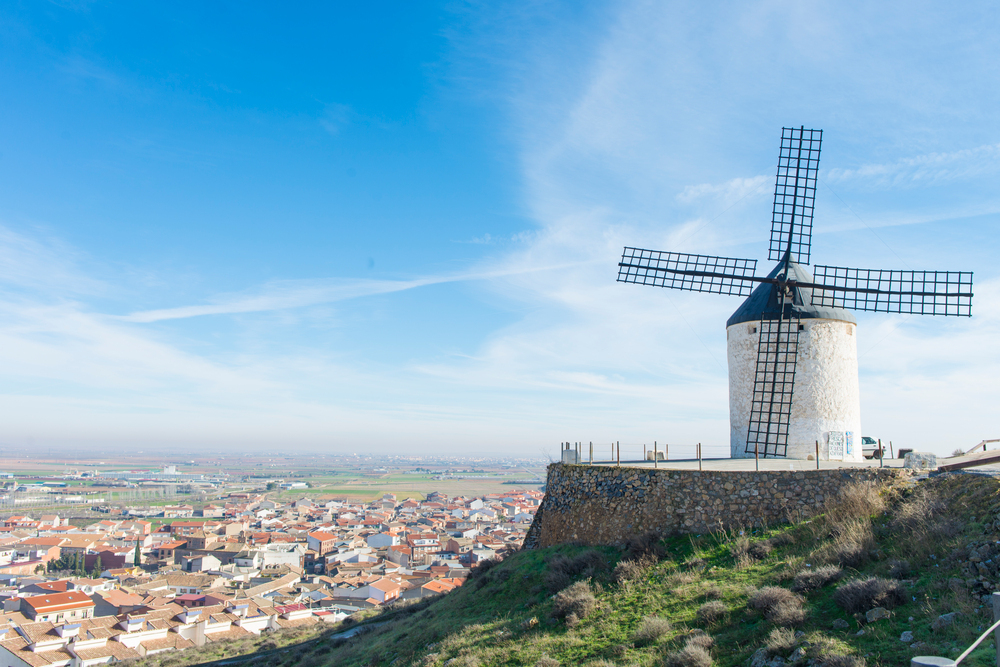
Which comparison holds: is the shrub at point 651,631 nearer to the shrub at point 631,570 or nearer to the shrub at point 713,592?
the shrub at point 713,592

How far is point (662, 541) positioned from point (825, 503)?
3362 mm

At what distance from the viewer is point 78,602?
42.5 metres

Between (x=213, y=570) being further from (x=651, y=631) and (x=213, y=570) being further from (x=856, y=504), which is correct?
(x=856, y=504)

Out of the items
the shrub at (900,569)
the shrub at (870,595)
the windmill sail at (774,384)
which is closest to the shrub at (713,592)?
the shrub at (870,595)

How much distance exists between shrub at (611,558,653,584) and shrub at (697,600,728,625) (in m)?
2.38

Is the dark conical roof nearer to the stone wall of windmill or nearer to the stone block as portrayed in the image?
the stone wall of windmill

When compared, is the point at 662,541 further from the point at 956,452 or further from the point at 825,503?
the point at 956,452

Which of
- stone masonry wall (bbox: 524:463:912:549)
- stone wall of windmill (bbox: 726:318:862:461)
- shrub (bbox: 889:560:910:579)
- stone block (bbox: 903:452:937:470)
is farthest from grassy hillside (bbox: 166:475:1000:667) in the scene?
stone wall of windmill (bbox: 726:318:862:461)

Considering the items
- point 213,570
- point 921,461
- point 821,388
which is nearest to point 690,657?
point 921,461

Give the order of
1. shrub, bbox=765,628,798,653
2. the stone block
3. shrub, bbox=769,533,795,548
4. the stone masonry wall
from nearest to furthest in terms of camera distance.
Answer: shrub, bbox=765,628,798,653 → shrub, bbox=769,533,795,548 → the stone masonry wall → the stone block

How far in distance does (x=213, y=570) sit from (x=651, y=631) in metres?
64.7

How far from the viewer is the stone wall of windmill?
712 inches

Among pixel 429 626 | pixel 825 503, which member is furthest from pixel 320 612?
pixel 825 503

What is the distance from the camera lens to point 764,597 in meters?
9.73
